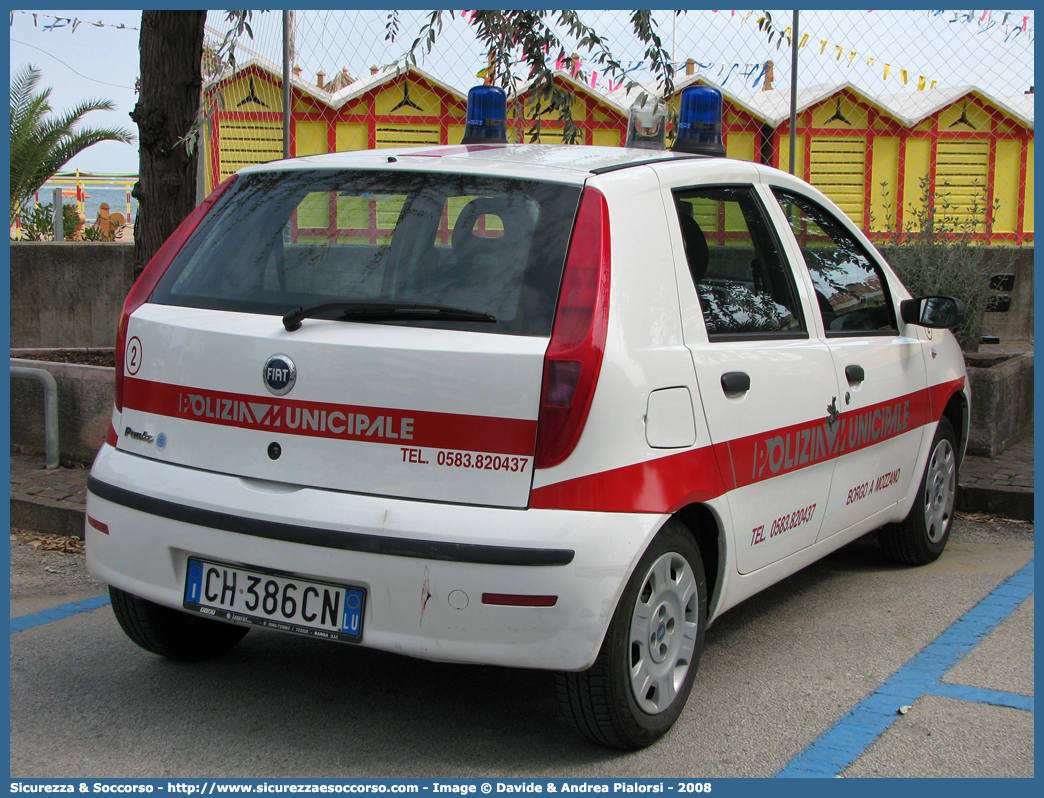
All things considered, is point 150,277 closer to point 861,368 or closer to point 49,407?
point 861,368

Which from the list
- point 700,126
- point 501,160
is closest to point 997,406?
point 700,126

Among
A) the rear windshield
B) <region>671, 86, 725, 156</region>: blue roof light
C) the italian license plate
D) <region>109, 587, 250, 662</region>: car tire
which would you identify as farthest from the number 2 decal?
<region>671, 86, 725, 156</region>: blue roof light

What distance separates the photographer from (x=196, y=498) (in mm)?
2850

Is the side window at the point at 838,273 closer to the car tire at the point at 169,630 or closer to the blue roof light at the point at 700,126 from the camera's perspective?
the blue roof light at the point at 700,126

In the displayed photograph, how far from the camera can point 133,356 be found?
308 centimetres

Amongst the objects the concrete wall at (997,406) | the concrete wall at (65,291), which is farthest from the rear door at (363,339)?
the concrete wall at (65,291)

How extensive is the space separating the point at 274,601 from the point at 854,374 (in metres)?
2.25

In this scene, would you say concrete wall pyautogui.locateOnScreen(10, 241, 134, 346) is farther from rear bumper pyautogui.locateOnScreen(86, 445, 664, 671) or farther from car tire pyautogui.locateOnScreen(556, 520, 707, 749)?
car tire pyautogui.locateOnScreen(556, 520, 707, 749)

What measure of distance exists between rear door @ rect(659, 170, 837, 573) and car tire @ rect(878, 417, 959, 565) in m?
1.15

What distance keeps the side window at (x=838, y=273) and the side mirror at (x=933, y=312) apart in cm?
7

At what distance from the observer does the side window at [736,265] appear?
3.22 meters

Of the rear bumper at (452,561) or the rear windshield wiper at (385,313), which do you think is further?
the rear windshield wiper at (385,313)
